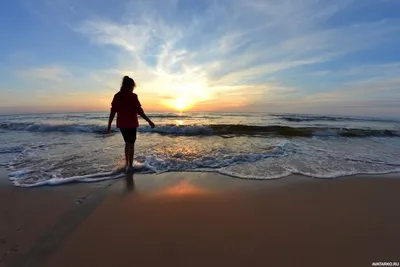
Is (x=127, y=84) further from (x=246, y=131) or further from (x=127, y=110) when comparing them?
(x=246, y=131)

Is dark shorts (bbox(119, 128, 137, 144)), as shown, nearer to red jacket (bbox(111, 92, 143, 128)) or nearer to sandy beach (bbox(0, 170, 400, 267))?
red jacket (bbox(111, 92, 143, 128))

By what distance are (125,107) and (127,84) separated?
0.45 m

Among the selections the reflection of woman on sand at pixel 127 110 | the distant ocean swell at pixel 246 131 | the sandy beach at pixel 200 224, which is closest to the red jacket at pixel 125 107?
the reflection of woman on sand at pixel 127 110

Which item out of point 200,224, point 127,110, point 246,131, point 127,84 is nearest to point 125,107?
point 127,110

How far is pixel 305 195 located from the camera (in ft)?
11.1

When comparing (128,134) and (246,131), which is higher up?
(128,134)

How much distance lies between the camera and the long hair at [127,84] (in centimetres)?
462

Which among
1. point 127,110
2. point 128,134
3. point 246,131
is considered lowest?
point 246,131

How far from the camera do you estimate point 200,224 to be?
253 cm

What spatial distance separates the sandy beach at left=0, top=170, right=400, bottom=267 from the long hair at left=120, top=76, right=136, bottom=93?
1.85 m

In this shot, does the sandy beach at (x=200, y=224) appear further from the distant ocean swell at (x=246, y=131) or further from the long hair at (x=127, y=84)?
the distant ocean swell at (x=246, y=131)

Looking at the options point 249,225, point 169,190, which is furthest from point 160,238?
point 169,190

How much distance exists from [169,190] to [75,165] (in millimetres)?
2575

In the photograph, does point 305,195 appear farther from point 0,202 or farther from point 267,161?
point 0,202
